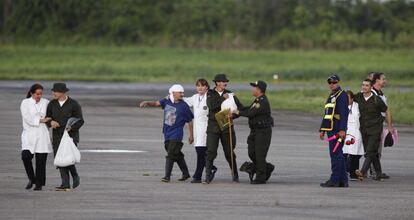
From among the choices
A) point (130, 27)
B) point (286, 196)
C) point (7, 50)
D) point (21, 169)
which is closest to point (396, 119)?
point (21, 169)

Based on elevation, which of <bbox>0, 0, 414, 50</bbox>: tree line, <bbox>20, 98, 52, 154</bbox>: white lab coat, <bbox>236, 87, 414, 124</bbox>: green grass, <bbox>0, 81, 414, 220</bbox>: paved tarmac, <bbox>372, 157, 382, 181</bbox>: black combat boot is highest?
<bbox>0, 0, 414, 50</bbox>: tree line

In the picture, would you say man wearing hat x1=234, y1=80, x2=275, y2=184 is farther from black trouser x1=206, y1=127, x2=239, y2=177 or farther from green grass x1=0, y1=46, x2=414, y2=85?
green grass x1=0, y1=46, x2=414, y2=85

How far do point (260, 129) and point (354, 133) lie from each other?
2003 mm

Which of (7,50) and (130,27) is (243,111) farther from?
(130,27)

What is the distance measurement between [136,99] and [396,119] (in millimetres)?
12917

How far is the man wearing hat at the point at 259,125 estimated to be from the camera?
1917 centimetres

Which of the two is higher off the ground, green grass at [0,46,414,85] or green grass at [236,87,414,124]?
green grass at [0,46,414,85]

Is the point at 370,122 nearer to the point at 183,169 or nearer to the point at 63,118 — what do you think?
the point at 183,169

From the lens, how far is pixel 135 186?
1842 cm

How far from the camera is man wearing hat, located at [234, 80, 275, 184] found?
19.2 metres

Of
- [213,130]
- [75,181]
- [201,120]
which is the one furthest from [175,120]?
[75,181]

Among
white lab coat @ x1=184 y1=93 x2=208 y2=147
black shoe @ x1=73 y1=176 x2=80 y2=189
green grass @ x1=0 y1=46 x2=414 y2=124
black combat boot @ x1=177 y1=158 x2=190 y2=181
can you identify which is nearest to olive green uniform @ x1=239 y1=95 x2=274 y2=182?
white lab coat @ x1=184 y1=93 x2=208 y2=147

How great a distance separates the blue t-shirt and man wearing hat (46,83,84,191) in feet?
6.59

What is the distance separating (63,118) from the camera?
58.5ft
